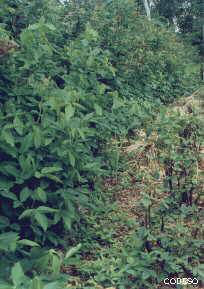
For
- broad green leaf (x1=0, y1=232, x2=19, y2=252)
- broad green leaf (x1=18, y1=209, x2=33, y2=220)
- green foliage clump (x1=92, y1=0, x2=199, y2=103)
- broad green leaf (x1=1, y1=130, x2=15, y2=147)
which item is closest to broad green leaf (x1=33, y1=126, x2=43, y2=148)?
broad green leaf (x1=1, y1=130, x2=15, y2=147)

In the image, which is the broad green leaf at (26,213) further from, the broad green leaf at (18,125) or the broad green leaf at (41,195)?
the broad green leaf at (18,125)

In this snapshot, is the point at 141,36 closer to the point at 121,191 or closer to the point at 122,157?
the point at 122,157

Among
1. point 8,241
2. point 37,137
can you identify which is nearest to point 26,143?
point 37,137

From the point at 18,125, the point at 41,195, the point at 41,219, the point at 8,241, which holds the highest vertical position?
the point at 18,125

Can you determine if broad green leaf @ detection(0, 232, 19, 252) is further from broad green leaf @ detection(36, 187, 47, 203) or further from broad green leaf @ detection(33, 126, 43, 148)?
broad green leaf @ detection(33, 126, 43, 148)

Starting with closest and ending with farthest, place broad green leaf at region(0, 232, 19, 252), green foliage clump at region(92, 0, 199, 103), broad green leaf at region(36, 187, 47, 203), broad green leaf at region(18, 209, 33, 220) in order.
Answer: broad green leaf at region(0, 232, 19, 252) → broad green leaf at region(18, 209, 33, 220) → broad green leaf at region(36, 187, 47, 203) → green foliage clump at region(92, 0, 199, 103)

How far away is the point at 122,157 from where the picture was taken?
5.09m

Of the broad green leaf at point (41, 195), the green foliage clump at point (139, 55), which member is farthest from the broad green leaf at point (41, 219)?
the green foliage clump at point (139, 55)

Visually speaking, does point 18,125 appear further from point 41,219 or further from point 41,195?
point 41,219

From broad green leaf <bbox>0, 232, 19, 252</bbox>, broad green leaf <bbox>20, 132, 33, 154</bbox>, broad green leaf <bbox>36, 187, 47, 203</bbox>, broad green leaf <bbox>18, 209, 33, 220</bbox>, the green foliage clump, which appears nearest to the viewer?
broad green leaf <bbox>0, 232, 19, 252</bbox>

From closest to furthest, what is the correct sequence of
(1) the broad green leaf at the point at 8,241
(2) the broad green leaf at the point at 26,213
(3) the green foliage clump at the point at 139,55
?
(1) the broad green leaf at the point at 8,241, (2) the broad green leaf at the point at 26,213, (3) the green foliage clump at the point at 139,55

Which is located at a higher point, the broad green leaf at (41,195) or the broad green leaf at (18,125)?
the broad green leaf at (18,125)

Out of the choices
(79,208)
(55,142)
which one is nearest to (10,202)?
(55,142)

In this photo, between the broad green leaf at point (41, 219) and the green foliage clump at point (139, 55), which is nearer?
the broad green leaf at point (41, 219)
